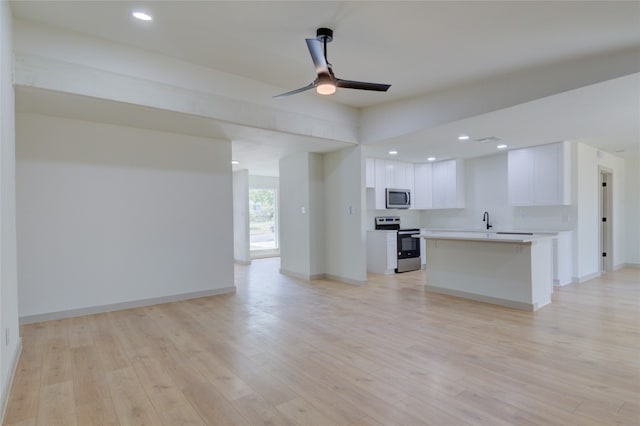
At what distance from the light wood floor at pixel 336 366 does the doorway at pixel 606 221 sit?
3.00 m

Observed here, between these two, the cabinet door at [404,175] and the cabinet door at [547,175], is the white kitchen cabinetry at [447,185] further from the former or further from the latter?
the cabinet door at [547,175]

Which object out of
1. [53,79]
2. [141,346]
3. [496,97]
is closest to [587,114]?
[496,97]

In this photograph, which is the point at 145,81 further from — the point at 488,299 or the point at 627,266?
the point at 627,266

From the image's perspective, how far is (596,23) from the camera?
2.81 m

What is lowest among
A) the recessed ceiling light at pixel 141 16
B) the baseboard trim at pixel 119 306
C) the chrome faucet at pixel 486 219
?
the baseboard trim at pixel 119 306

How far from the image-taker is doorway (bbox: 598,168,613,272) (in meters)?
6.91

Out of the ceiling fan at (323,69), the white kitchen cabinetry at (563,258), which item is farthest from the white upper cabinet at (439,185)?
the ceiling fan at (323,69)

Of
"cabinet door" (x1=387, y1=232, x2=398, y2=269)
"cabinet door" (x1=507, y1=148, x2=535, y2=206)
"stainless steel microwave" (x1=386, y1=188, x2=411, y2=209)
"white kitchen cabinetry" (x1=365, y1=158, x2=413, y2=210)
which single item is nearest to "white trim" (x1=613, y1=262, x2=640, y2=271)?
"cabinet door" (x1=507, y1=148, x2=535, y2=206)

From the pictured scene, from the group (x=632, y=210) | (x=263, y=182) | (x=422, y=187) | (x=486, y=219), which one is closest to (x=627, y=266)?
(x=632, y=210)

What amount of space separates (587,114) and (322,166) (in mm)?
4064

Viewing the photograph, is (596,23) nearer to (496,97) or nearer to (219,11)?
(496,97)

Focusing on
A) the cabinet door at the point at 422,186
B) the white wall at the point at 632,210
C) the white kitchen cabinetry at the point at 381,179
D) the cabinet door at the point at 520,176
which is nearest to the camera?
the cabinet door at the point at 520,176

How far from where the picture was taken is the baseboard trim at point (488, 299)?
4127 millimetres

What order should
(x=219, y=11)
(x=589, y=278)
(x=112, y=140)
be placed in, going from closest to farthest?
(x=219, y=11) → (x=112, y=140) → (x=589, y=278)
